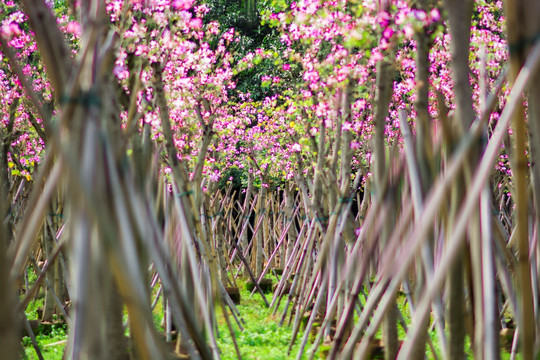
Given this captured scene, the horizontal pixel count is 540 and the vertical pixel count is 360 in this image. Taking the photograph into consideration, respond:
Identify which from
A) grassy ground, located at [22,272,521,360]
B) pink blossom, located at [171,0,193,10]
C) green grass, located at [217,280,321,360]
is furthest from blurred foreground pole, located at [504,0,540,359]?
pink blossom, located at [171,0,193,10]

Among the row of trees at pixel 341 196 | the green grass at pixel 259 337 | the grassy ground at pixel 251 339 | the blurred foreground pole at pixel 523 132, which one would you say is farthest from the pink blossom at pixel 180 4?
the blurred foreground pole at pixel 523 132

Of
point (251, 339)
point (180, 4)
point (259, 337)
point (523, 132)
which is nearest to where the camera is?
point (523, 132)

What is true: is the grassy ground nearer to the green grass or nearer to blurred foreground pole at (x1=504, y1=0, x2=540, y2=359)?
the green grass

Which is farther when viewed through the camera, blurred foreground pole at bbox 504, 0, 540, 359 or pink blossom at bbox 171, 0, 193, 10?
pink blossom at bbox 171, 0, 193, 10

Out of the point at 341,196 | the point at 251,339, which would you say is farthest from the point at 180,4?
the point at 251,339

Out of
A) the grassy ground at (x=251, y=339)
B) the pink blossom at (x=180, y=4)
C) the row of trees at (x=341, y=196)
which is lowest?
the grassy ground at (x=251, y=339)

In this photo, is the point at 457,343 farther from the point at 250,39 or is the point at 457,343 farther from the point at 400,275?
the point at 250,39

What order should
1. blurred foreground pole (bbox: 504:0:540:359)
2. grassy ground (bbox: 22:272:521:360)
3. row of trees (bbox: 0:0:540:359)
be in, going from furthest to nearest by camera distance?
grassy ground (bbox: 22:272:521:360), blurred foreground pole (bbox: 504:0:540:359), row of trees (bbox: 0:0:540:359)

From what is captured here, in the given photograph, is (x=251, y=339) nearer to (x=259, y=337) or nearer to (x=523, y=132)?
(x=259, y=337)

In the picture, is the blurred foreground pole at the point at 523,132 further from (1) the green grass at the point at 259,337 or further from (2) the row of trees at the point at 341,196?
(1) the green grass at the point at 259,337

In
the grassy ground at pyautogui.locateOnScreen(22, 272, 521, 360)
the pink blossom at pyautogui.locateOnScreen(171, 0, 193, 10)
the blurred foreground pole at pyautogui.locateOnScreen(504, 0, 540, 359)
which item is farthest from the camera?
the pink blossom at pyautogui.locateOnScreen(171, 0, 193, 10)

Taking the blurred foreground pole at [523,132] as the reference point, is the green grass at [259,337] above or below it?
below

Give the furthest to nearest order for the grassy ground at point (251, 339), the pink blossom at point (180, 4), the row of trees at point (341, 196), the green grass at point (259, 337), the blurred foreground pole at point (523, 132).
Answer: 1. the pink blossom at point (180, 4)
2. the green grass at point (259, 337)
3. the grassy ground at point (251, 339)
4. the blurred foreground pole at point (523, 132)
5. the row of trees at point (341, 196)

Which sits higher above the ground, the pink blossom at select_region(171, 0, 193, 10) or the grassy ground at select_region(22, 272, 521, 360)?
the pink blossom at select_region(171, 0, 193, 10)
